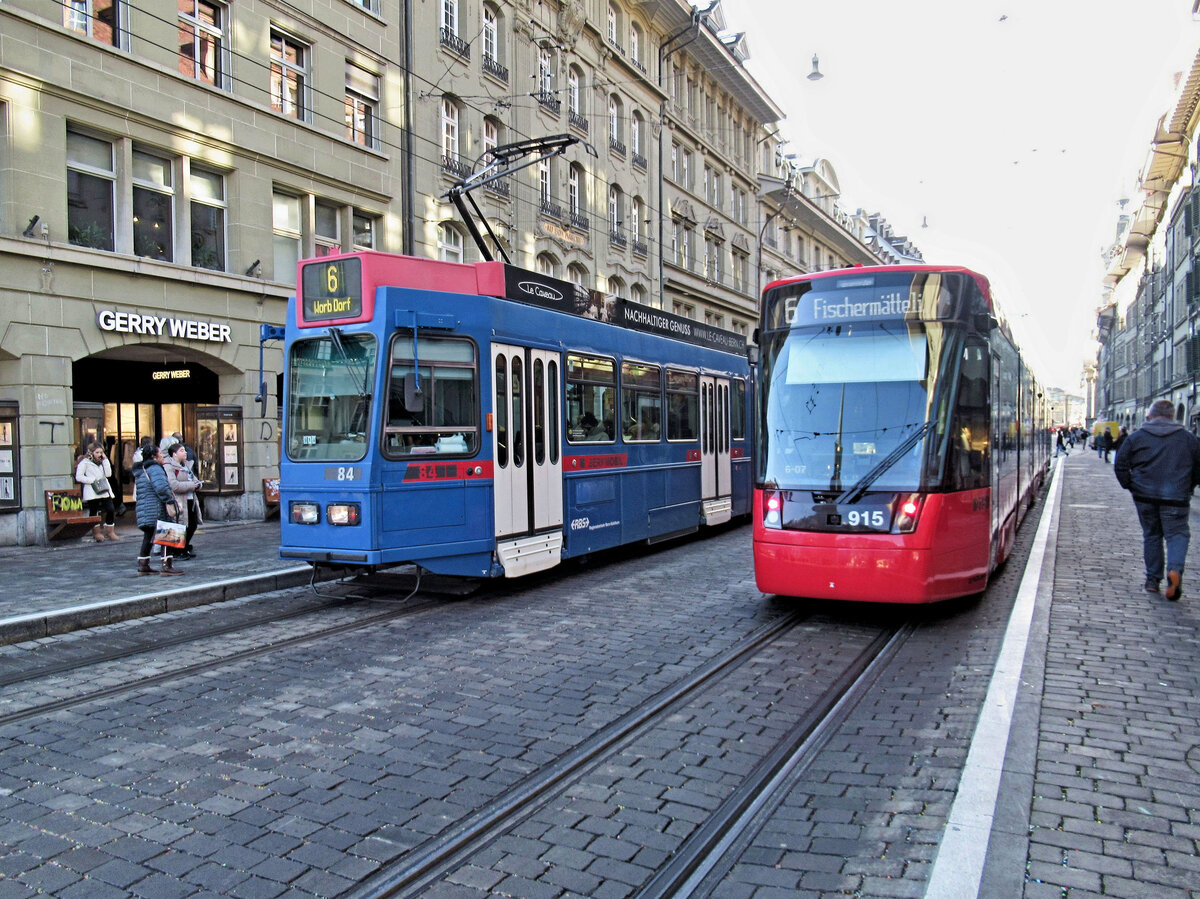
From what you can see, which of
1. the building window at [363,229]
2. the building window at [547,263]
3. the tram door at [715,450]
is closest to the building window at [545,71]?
the building window at [547,263]

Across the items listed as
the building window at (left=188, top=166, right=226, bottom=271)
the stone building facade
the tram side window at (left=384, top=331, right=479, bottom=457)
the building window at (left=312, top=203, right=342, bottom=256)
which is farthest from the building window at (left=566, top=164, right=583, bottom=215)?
the tram side window at (left=384, top=331, right=479, bottom=457)

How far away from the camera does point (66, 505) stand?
555 inches

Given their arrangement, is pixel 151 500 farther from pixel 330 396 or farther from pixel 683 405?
pixel 683 405

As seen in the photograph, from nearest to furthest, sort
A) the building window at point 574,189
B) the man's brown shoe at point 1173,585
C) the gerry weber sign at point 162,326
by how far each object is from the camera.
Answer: the man's brown shoe at point 1173,585 < the gerry weber sign at point 162,326 < the building window at point 574,189

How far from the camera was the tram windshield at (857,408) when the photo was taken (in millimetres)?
7391

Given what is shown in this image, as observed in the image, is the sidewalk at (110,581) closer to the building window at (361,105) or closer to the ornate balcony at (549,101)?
the building window at (361,105)

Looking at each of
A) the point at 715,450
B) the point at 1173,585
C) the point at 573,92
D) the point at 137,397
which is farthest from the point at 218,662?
the point at 573,92

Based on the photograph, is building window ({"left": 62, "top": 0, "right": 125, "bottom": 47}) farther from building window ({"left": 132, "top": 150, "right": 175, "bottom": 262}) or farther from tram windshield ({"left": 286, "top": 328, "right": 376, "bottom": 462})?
tram windshield ({"left": 286, "top": 328, "right": 376, "bottom": 462})

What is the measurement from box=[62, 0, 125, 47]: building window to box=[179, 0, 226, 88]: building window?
46.4 inches

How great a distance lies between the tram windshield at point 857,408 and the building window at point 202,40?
45.1ft

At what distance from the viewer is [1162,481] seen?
8500 millimetres

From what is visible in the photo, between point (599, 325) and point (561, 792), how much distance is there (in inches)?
304

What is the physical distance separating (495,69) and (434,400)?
18.6m

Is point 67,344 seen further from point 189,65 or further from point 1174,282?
point 1174,282
